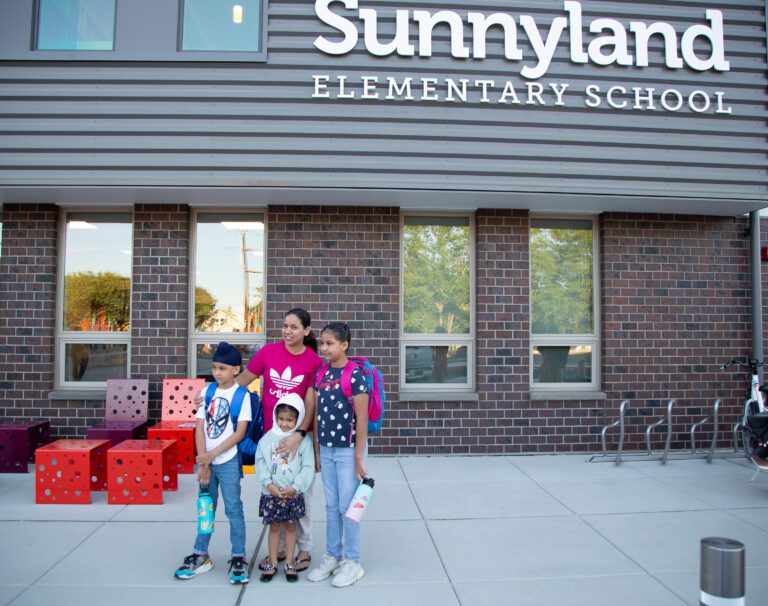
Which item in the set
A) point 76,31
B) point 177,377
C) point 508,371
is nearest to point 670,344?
point 508,371

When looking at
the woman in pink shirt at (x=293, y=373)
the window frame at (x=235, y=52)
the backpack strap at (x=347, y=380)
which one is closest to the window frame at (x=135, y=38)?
the window frame at (x=235, y=52)

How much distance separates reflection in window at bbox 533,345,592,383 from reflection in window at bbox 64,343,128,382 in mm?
5428

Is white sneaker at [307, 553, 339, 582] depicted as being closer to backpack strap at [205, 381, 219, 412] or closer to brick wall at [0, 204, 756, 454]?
backpack strap at [205, 381, 219, 412]

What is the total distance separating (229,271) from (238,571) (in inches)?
176

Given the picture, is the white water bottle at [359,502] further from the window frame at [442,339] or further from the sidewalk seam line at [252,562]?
the window frame at [442,339]

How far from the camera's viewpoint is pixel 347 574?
3.86m

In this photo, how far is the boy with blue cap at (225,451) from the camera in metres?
3.89

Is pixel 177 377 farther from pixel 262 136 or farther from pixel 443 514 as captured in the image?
pixel 443 514

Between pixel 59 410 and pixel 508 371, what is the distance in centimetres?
569

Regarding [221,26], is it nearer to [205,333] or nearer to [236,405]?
[205,333]

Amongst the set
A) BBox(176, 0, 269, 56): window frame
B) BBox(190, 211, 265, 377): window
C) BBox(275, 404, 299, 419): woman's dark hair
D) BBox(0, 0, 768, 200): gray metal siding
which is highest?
BBox(176, 0, 269, 56): window frame

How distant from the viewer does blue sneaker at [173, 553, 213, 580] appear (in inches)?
154

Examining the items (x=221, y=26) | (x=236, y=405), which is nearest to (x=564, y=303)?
(x=236, y=405)

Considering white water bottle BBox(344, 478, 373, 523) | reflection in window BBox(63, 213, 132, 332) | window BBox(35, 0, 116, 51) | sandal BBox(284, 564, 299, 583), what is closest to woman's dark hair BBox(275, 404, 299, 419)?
white water bottle BBox(344, 478, 373, 523)
